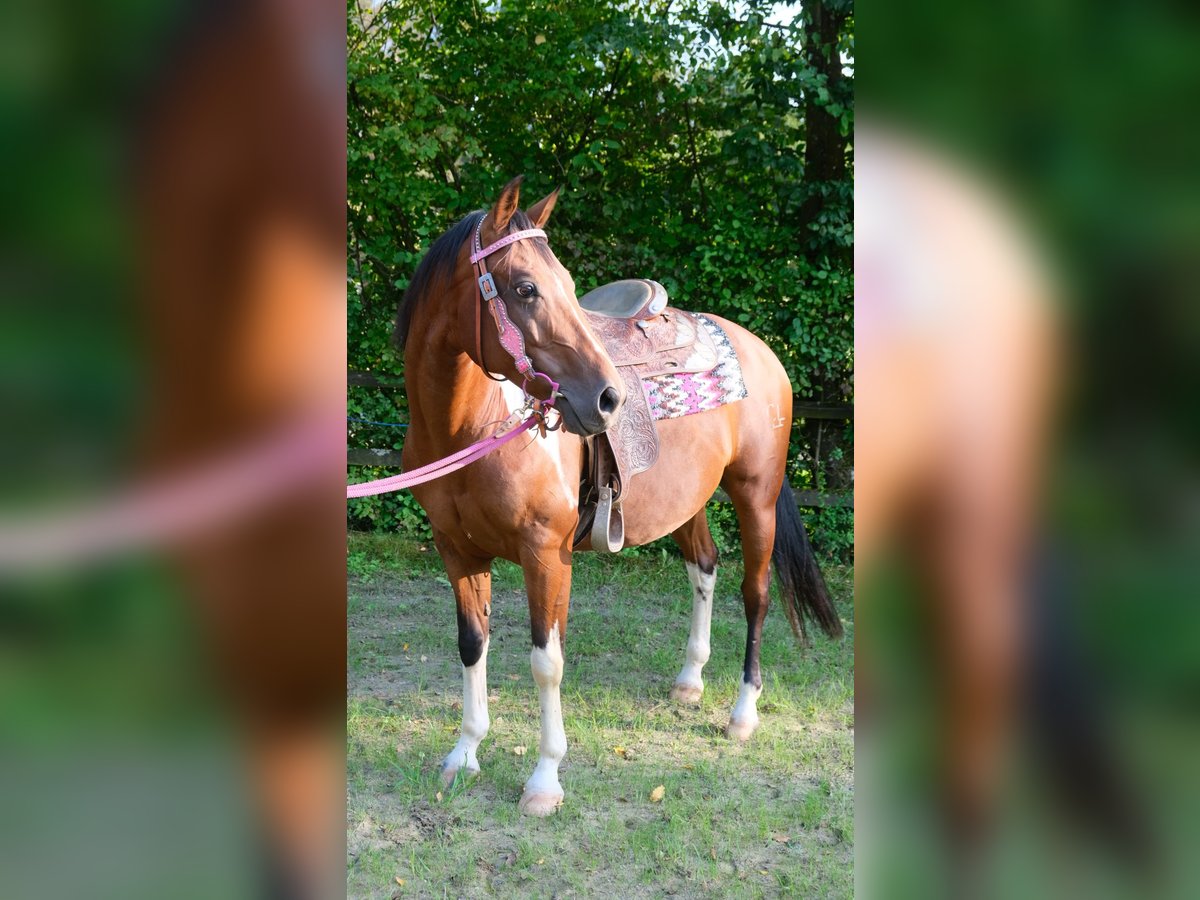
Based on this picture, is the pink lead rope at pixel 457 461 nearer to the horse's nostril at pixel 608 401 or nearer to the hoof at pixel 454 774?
the horse's nostril at pixel 608 401

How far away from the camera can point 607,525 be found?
3.25 metres

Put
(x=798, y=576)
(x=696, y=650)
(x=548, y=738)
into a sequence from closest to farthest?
1. (x=548, y=738)
2. (x=696, y=650)
3. (x=798, y=576)

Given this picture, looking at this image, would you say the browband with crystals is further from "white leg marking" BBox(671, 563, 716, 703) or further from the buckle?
"white leg marking" BBox(671, 563, 716, 703)

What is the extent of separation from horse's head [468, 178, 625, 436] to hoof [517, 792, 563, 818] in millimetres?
1302

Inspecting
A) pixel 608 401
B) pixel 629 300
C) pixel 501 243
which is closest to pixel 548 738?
pixel 608 401

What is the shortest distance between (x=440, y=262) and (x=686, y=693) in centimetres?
230

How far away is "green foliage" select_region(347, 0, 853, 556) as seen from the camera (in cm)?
646

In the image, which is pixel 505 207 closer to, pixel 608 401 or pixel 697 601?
pixel 608 401

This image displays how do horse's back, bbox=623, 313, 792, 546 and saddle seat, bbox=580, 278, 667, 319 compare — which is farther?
saddle seat, bbox=580, 278, 667, 319
